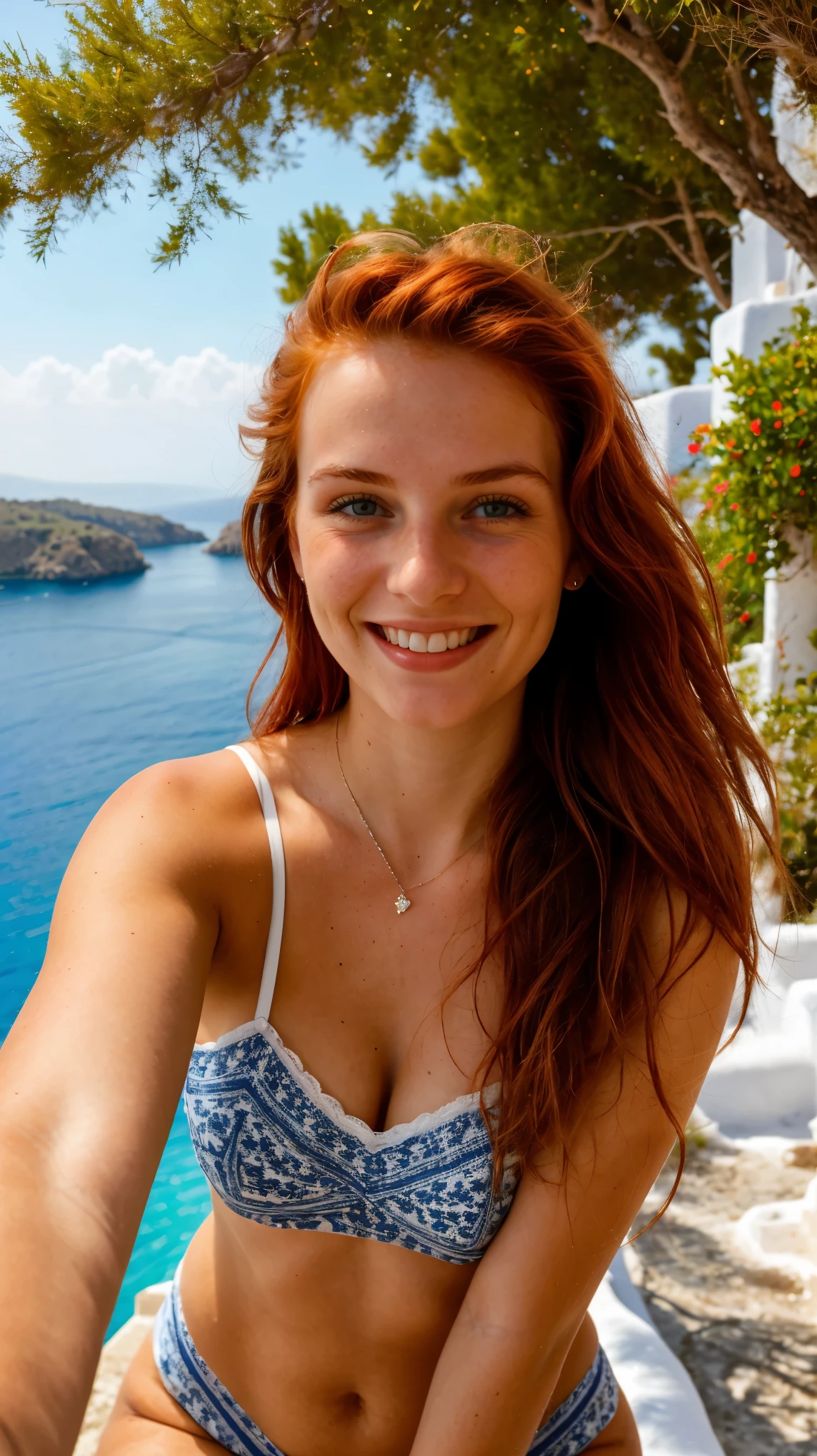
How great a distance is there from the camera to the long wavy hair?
1.37 meters

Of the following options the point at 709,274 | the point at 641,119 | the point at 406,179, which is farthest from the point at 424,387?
the point at 406,179

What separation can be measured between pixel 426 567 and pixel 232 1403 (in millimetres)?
1158

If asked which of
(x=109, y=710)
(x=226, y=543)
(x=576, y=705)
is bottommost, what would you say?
(x=109, y=710)

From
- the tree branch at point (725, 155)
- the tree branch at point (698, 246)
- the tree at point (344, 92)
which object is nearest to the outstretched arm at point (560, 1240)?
the tree at point (344, 92)

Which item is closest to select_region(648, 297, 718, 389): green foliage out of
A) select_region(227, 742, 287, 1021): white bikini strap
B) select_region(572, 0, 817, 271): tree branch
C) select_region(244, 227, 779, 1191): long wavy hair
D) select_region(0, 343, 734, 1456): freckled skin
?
select_region(572, 0, 817, 271): tree branch

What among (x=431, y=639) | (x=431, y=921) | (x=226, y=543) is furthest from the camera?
(x=226, y=543)

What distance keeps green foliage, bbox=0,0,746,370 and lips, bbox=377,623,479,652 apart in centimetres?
61

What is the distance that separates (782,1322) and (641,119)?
7.03 m

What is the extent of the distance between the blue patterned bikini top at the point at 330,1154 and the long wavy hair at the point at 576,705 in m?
0.06

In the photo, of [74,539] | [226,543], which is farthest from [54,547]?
[226,543]

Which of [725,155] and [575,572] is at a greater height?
[725,155]

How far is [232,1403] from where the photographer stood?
4.80 ft

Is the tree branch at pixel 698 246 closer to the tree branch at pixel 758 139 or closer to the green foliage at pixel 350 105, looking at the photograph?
the green foliage at pixel 350 105

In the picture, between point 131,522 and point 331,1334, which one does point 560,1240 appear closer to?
point 331,1334
